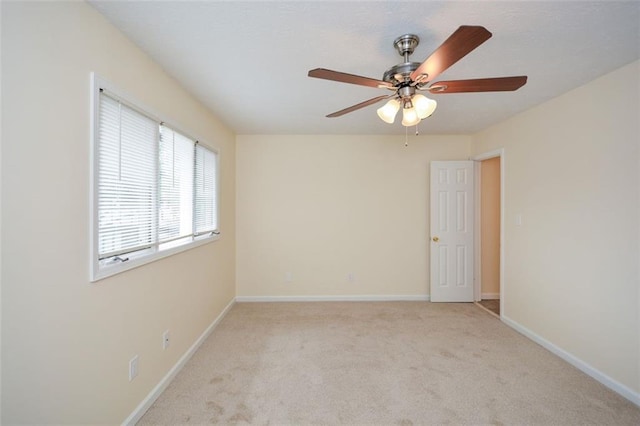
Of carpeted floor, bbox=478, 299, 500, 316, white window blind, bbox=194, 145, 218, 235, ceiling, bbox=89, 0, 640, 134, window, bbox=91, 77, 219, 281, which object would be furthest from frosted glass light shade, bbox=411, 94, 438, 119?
carpeted floor, bbox=478, 299, 500, 316

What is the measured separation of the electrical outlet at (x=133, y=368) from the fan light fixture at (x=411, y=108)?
7.50 feet

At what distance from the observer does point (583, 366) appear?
7.40 ft

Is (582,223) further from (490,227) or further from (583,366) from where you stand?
(490,227)

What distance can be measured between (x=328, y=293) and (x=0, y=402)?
3310mm

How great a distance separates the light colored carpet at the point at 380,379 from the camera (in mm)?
1775

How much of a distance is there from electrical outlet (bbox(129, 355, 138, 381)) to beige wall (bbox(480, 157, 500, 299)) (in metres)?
4.39

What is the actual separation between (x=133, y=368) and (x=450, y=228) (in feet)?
12.9

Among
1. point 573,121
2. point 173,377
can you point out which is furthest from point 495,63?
point 173,377

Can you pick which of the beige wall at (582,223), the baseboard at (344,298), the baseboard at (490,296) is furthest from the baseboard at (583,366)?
the baseboard at (344,298)

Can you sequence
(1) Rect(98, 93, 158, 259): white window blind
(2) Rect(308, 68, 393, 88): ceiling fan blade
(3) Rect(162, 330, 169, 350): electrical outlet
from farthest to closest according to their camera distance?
(3) Rect(162, 330, 169, 350): electrical outlet → (1) Rect(98, 93, 158, 259): white window blind → (2) Rect(308, 68, 393, 88): ceiling fan blade

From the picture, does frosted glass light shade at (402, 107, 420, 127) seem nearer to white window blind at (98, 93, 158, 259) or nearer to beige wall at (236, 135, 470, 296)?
white window blind at (98, 93, 158, 259)

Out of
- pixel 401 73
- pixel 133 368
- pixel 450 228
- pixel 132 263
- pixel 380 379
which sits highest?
pixel 401 73

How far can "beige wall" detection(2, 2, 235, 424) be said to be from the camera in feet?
3.41

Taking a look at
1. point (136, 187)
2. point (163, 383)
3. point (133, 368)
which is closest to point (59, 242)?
point (136, 187)
